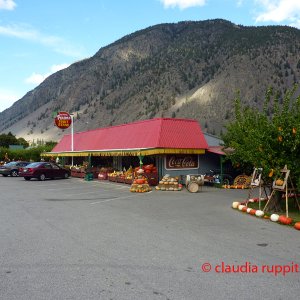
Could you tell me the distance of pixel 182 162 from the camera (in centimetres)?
2698

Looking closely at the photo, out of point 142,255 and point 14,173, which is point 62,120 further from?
point 142,255

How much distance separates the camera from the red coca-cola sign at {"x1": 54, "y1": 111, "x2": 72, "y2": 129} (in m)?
44.8

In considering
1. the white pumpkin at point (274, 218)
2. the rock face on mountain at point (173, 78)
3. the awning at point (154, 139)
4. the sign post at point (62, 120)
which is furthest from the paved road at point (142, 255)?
the rock face on mountain at point (173, 78)

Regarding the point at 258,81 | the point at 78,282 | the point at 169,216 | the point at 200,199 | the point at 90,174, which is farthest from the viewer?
the point at 258,81

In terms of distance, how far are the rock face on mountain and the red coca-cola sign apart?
3183mm

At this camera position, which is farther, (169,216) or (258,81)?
(258,81)

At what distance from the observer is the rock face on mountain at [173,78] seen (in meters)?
70.6

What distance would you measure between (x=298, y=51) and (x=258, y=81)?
13.2m

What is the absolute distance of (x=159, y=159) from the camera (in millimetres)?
26938

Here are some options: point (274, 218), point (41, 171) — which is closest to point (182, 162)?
point (41, 171)

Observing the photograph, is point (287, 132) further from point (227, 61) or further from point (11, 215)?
point (227, 61)

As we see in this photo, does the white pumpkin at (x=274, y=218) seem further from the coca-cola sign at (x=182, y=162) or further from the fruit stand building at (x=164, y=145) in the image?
the coca-cola sign at (x=182, y=162)

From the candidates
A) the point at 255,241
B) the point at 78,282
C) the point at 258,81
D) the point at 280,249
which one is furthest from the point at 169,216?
the point at 258,81

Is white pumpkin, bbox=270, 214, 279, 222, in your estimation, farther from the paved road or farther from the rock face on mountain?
the rock face on mountain
